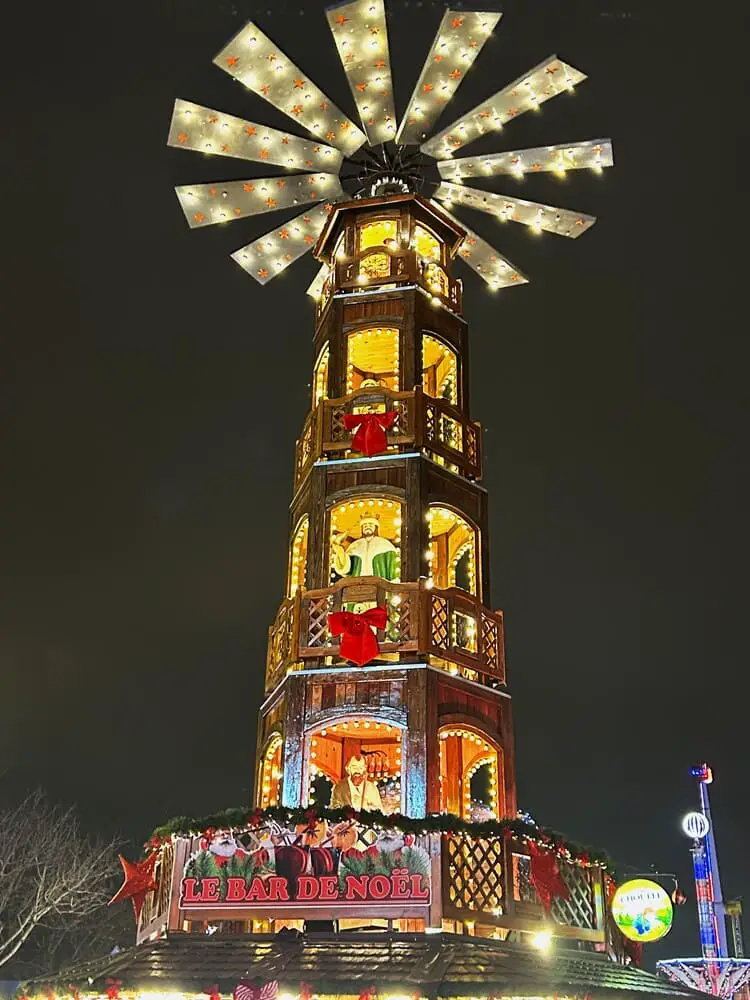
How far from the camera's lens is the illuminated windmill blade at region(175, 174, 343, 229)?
767 inches

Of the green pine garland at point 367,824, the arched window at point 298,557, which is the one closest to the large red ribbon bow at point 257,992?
the green pine garland at point 367,824

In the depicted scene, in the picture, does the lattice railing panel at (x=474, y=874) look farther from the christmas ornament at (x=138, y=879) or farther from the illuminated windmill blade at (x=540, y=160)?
the illuminated windmill blade at (x=540, y=160)

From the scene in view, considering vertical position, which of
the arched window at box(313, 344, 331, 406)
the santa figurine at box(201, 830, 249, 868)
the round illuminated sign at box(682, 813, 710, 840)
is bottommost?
the santa figurine at box(201, 830, 249, 868)

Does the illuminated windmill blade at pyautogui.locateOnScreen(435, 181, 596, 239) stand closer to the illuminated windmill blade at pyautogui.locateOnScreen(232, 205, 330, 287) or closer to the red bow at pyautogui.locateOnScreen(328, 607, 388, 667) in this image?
the illuminated windmill blade at pyautogui.locateOnScreen(232, 205, 330, 287)

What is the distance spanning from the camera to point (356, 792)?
15.0m

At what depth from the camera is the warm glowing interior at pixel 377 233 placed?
2000 cm

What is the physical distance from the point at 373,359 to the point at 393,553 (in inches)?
171

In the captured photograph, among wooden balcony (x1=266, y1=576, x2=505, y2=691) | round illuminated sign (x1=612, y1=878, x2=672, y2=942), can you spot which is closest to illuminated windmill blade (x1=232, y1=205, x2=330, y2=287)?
Result: wooden balcony (x1=266, y1=576, x2=505, y2=691)

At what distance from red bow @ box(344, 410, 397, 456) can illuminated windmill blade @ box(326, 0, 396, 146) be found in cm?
591

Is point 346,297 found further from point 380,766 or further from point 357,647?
point 380,766

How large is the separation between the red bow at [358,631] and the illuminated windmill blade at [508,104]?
369 inches

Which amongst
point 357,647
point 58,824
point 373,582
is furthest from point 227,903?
point 58,824

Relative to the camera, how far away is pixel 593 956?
44.1ft

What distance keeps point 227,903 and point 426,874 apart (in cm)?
239
